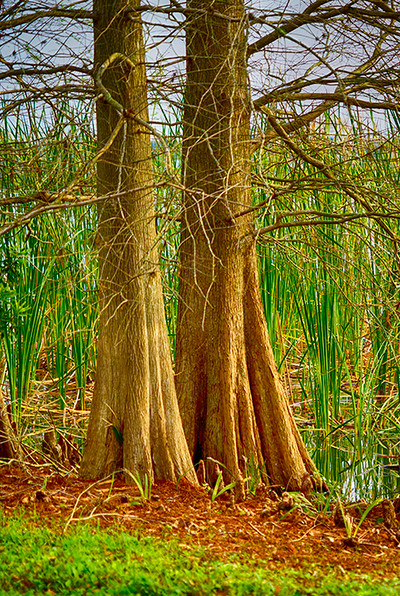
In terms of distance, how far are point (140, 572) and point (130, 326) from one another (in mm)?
1615

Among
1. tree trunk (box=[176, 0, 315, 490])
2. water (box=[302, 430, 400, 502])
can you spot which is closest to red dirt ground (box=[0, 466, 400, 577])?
tree trunk (box=[176, 0, 315, 490])

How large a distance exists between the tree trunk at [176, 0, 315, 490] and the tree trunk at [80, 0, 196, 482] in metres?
0.30

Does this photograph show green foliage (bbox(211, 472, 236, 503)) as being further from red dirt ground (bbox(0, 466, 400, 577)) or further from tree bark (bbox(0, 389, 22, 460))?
tree bark (bbox(0, 389, 22, 460))

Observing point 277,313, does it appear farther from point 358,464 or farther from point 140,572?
point 140,572

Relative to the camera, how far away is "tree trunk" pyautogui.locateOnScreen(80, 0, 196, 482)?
12.9 feet

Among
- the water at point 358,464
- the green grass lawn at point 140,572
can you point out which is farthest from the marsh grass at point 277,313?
the green grass lawn at point 140,572

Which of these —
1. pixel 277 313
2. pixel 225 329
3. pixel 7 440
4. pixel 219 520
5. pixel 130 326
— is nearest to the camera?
pixel 219 520

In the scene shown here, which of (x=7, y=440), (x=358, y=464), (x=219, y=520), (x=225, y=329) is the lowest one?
(x=358, y=464)

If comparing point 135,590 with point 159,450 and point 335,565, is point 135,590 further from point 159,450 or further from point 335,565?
Result: point 159,450

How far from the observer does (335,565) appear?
292cm

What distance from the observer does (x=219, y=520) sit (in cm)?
344

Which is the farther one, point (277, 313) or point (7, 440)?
point (277, 313)

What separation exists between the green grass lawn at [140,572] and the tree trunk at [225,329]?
1325mm

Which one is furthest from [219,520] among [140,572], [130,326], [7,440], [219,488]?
[7,440]
